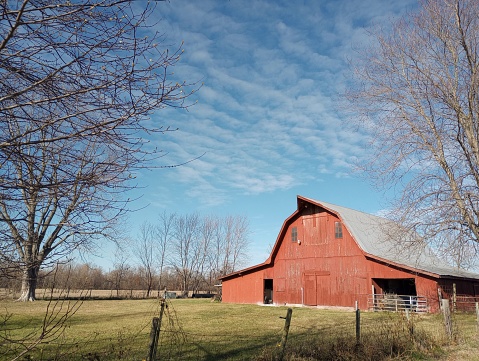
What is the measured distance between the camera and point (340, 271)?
25.8 metres

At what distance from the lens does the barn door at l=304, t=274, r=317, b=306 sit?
26931mm

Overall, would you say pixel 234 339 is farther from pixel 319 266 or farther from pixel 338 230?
pixel 338 230

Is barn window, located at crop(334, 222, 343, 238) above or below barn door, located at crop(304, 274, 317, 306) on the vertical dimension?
above

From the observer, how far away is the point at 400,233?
14141 millimetres

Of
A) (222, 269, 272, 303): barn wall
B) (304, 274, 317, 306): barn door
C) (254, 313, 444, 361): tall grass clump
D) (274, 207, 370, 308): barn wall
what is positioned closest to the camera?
(254, 313, 444, 361): tall grass clump

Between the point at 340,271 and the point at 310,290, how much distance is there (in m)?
2.89

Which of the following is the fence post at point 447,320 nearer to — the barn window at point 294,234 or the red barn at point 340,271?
the red barn at point 340,271

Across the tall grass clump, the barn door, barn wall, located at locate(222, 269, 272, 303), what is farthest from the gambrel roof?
the tall grass clump

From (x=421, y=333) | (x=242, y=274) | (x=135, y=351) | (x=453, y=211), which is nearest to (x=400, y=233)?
(x=453, y=211)

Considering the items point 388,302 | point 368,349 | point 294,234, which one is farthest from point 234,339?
point 294,234

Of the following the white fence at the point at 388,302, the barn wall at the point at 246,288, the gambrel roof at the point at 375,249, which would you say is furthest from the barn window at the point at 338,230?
the barn wall at the point at 246,288

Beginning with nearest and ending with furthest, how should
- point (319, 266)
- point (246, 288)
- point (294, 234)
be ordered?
point (319, 266)
point (294, 234)
point (246, 288)

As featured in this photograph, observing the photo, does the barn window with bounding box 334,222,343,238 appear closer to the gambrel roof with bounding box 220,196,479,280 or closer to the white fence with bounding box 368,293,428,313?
the gambrel roof with bounding box 220,196,479,280

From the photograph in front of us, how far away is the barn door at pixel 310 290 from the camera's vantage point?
88.4 feet
